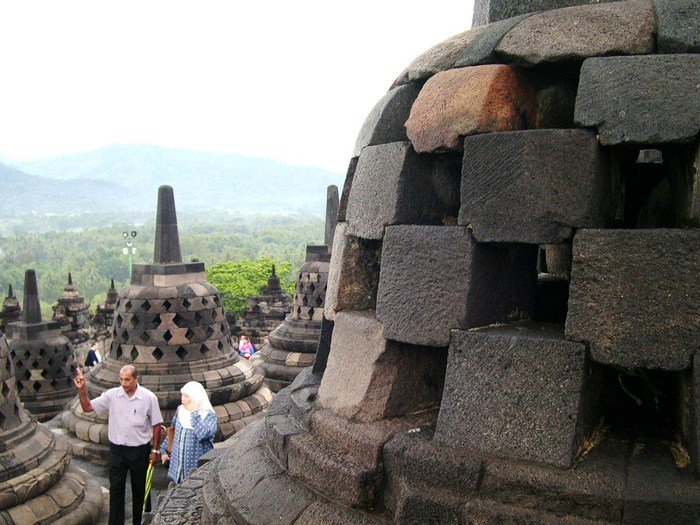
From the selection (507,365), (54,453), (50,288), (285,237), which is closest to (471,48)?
(507,365)

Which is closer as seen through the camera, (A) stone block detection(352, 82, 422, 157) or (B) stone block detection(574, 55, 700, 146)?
(B) stone block detection(574, 55, 700, 146)

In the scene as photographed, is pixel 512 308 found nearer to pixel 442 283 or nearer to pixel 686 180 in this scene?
pixel 442 283

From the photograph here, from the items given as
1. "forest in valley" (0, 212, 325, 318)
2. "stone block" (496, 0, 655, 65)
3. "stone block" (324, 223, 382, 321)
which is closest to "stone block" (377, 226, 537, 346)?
"stone block" (324, 223, 382, 321)

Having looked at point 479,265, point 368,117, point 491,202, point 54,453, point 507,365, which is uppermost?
point 368,117

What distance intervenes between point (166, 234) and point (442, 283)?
188 inches

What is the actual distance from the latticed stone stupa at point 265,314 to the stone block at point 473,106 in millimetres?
13427

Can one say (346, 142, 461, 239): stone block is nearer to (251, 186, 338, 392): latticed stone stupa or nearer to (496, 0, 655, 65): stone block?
(496, 0, 655, 65): stone block

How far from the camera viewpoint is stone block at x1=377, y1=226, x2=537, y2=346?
2.54 metres

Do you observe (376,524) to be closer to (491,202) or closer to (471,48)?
(491,202)

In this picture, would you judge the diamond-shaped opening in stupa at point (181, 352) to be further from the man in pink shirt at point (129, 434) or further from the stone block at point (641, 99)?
the stone block at point (641, 99)

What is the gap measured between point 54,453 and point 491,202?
370 cm

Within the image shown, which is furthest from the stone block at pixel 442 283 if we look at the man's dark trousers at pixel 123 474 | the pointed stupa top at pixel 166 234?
the pointed stupa top at pixel 166 234

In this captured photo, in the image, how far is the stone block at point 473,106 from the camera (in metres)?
2.55

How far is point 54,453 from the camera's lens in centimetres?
466
